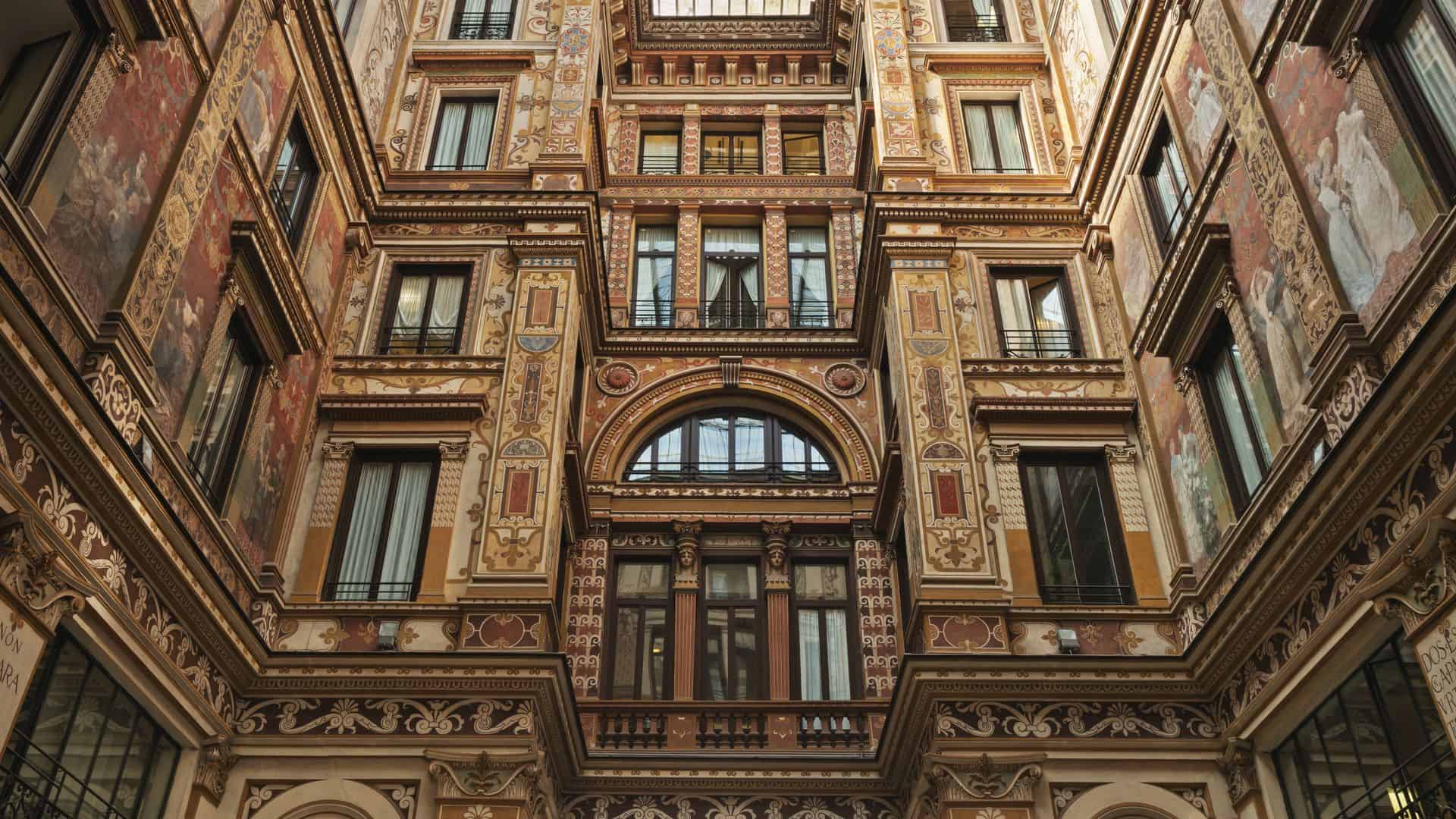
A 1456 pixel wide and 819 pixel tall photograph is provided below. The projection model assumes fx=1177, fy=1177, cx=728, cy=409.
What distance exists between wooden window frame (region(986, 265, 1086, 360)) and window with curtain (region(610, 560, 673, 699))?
6.33m

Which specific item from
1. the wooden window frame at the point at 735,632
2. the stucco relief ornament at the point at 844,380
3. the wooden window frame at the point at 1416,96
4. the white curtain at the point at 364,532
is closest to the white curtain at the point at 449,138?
the white curtain at the point at 364,532

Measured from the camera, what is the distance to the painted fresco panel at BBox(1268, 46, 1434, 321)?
10195 millimetres

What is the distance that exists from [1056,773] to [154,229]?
11.2m

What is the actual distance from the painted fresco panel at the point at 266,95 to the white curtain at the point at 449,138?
468 cm

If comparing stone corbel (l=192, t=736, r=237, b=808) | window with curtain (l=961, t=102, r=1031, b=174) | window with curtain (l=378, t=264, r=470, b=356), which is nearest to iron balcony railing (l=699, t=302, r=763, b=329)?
window with curtain (l=961, t=102, r=1031, b=174)

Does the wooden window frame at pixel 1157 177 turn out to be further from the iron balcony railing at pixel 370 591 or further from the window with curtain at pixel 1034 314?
the iron balcony railing at pixel 370 591

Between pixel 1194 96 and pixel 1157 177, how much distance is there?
1.73 meters

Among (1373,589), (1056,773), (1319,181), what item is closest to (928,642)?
(1056,773)

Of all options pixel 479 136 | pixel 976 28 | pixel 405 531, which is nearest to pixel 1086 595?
pixel 405 531

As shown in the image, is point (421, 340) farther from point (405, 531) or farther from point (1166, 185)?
point (1166, 185)

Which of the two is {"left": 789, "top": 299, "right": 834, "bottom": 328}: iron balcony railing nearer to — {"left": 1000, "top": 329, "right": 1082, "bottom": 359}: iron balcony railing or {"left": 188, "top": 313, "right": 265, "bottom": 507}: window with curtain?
{"left": 1000, "top": 329, "right": 1082, "bottom": 359}: iron balcony railing

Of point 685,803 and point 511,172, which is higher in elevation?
point 511,172

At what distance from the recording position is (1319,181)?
38.0 feet

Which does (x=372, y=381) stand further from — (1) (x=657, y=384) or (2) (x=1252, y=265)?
(2) (x=1252, y=265)
